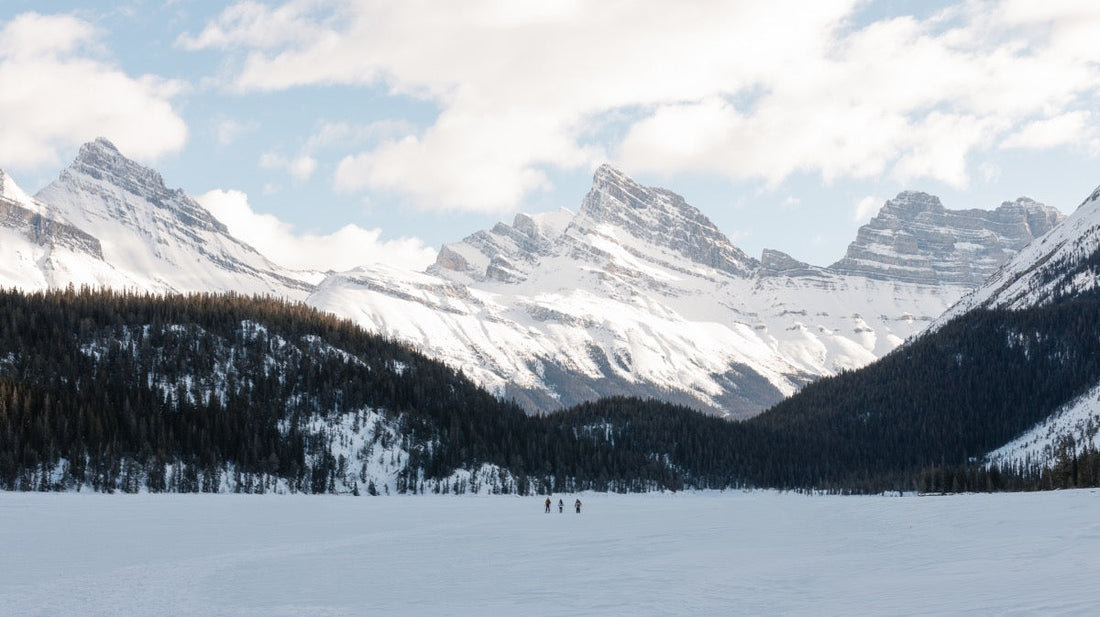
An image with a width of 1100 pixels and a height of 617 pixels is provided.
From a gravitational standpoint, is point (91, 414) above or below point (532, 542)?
above

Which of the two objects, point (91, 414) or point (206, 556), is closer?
point (206, 556)

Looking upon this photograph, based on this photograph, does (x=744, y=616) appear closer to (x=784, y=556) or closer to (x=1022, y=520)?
(x=784, y=556)

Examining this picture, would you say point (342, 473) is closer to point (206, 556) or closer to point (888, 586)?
point (206, 556)

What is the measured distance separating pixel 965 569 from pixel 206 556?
44.9 meters

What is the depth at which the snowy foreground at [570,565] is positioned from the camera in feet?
130

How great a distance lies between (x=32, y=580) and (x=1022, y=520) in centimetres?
5924

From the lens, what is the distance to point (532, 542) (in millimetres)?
74062

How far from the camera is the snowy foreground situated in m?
39.7

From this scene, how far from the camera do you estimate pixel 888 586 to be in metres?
41.0

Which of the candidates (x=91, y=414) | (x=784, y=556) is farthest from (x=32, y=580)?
(x=91, y=414)

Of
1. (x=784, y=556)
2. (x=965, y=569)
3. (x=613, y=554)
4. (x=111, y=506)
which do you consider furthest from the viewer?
(x=111, y=506)

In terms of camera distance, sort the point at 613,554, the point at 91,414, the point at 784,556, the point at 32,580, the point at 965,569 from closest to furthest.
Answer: the point at 965,569 → the point at 32,580 → the point at 784,556 → the point at 613,554 → the point at 91,414

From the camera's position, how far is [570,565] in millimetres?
57062

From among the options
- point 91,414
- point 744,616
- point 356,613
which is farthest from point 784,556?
point 91,414
